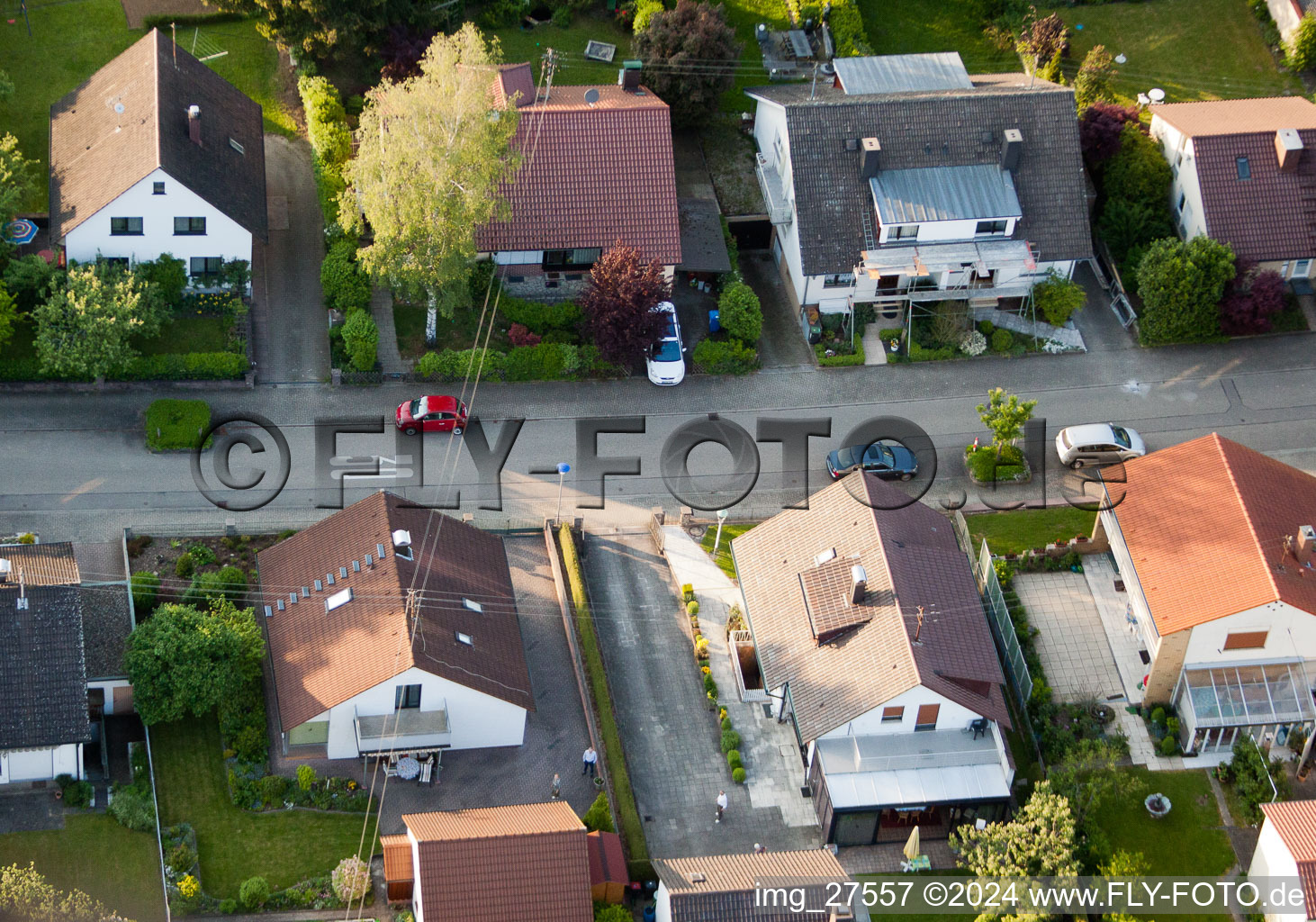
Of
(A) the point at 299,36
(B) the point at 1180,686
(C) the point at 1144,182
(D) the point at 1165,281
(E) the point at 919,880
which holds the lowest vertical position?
(E) the point at 919,880

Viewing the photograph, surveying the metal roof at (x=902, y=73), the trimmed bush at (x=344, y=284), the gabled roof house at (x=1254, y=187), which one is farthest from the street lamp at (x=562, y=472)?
the gabled roof house at (x=1254, y=187)

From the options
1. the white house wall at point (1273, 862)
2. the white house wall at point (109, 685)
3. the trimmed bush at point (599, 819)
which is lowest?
the white house wall at point (1273, 862)

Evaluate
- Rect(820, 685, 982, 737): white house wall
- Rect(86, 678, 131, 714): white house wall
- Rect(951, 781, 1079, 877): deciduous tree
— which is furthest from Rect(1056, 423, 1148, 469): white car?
Rect(86, 678, 131, 714): white house wall

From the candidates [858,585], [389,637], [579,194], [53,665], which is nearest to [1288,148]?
[579,194]

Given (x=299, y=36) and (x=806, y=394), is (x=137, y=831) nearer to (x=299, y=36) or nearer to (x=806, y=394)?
(x=806, y=394)

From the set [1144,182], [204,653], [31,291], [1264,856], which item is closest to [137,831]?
[204,653]

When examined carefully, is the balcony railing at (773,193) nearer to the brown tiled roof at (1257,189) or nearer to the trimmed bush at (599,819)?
the brown tiled roof at (1257,189)

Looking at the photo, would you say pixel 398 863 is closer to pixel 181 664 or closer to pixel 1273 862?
pixel 181 664
